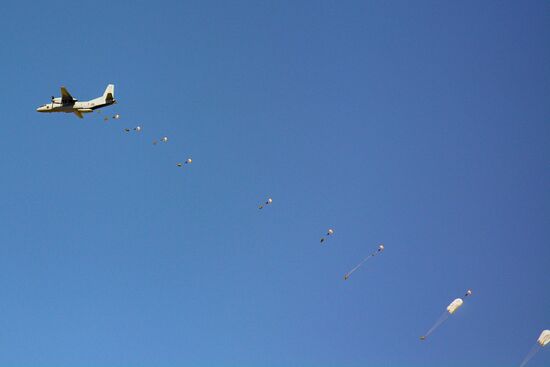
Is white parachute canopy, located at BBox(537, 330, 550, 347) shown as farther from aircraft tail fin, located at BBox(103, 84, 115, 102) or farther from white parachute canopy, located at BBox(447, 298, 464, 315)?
aircraft tail fin, located at BBox(103, 84, 115, 102)

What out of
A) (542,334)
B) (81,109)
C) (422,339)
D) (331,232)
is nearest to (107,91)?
(81,109)

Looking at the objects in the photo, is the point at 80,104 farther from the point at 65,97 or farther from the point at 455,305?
the point at 455,305

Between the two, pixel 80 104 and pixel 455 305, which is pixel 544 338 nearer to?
pixel 455 305

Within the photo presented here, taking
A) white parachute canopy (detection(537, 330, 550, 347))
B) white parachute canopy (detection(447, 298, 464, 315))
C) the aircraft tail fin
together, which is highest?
the aircraft tail fin

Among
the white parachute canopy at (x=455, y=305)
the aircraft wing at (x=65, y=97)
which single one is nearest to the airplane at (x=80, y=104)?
the aircraft wing at (x=65, y=97)

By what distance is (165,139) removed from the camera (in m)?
98.2

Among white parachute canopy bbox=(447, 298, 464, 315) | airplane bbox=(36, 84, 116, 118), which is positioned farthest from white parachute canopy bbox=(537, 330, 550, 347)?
airplane bbox=(36, 84, 116, 118)

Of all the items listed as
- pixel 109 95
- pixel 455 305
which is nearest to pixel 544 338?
pixel 455 305

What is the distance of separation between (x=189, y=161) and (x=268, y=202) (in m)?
15.2

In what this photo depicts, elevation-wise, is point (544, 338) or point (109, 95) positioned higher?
point (109, 95)

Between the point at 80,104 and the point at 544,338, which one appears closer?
the point at 544,338

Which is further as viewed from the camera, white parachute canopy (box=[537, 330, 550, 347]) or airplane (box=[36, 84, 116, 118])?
airplane (box=[36, 84, 116, 118])

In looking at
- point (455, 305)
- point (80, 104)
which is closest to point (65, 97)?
point (80, 104)

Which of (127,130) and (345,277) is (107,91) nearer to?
(127,130)
